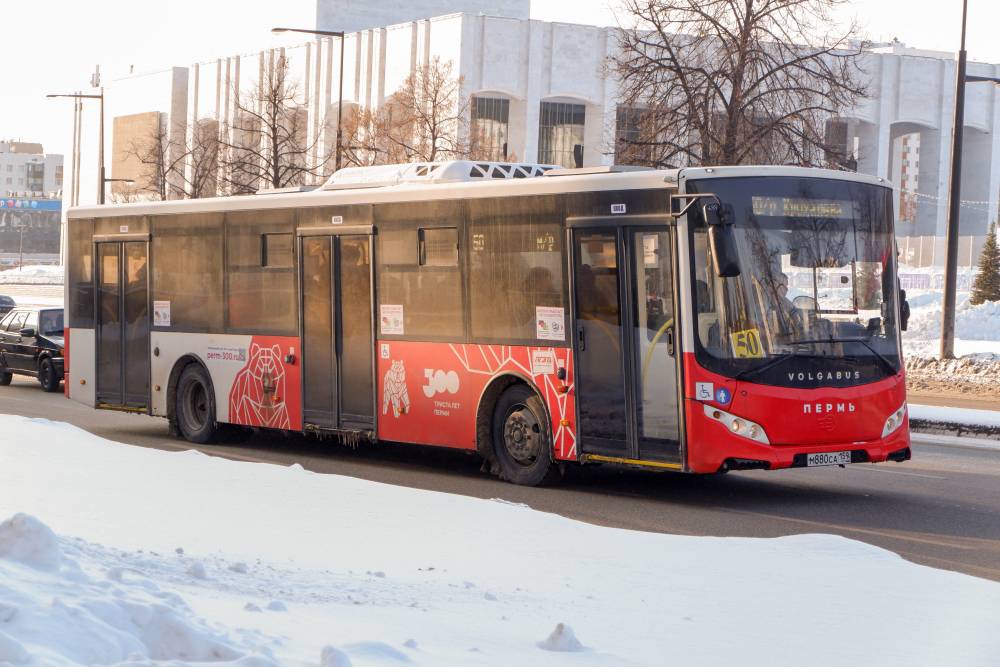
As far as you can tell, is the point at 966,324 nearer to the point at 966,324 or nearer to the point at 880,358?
the point at 966,324

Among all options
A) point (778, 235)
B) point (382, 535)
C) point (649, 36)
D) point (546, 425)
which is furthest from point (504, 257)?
point (649, 36)

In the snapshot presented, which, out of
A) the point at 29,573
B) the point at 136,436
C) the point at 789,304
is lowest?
the point at 136,436

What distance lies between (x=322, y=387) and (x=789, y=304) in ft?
18.8

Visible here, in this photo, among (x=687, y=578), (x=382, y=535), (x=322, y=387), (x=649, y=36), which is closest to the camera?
(x=687, y=578)

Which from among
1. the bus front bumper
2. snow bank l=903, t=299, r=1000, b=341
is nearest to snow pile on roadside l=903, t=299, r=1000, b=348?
snow bank l=903, t=299, r=1000, b=341

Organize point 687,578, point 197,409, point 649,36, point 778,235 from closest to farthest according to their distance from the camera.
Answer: point 687,578
point 778,235
point 197,409
point 649,36

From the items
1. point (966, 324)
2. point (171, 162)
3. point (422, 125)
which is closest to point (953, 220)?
point (966, 324)

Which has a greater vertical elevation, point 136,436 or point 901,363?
point 901,363

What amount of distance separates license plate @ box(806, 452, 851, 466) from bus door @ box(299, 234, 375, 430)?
Result: 5009 millimetres

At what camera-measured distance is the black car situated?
2908 centimetres

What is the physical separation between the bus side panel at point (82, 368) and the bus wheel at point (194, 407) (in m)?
1.77

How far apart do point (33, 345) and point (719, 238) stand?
20264 millimetres

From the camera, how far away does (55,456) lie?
12156 mm

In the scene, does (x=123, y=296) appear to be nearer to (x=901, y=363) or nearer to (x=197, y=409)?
(x=197, y=409)
